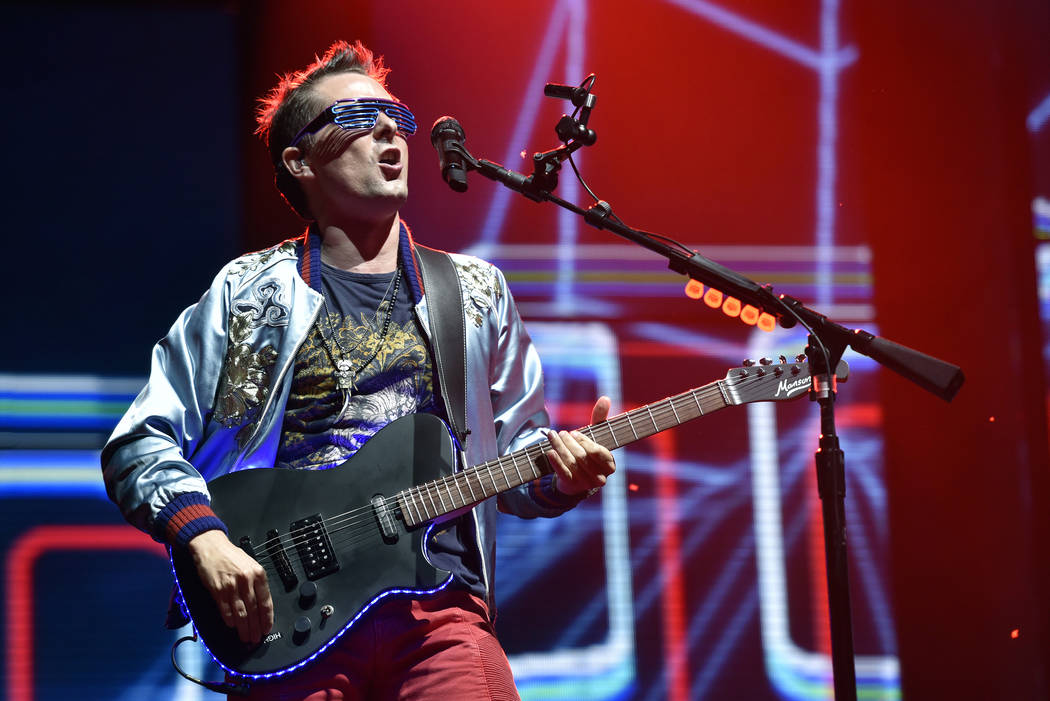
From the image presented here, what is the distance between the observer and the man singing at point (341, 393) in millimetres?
1942

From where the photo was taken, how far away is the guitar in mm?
1910

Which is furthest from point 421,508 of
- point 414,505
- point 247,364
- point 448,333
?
point 247,364

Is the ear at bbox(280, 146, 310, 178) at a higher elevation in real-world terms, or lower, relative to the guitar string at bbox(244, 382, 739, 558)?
higher

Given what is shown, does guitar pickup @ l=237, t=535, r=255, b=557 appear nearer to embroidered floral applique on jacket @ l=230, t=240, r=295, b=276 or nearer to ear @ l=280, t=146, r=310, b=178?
embroidered floral applique on jacket @ l=230, t=240, r=295, b=276

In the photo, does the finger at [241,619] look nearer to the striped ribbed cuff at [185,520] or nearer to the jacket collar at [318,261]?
the striped ribbed cuff at [185,520]

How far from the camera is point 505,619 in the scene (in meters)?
3.22

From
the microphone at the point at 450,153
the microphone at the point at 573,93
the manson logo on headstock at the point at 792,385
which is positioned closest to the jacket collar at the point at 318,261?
the microphone at the point at 450,153

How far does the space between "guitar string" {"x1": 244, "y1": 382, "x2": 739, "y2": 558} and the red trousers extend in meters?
Result: 0.19

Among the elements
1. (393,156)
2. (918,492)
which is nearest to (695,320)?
(918,492)

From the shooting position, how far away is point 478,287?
7.95ft

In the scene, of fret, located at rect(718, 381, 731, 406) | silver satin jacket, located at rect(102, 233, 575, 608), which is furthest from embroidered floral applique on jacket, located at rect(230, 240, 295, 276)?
fret, located at rect(718, 381, 731, 406)

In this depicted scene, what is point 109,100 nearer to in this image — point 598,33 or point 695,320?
point 598,33

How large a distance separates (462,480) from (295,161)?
1.00m

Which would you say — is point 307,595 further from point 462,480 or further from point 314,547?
point 462,480
